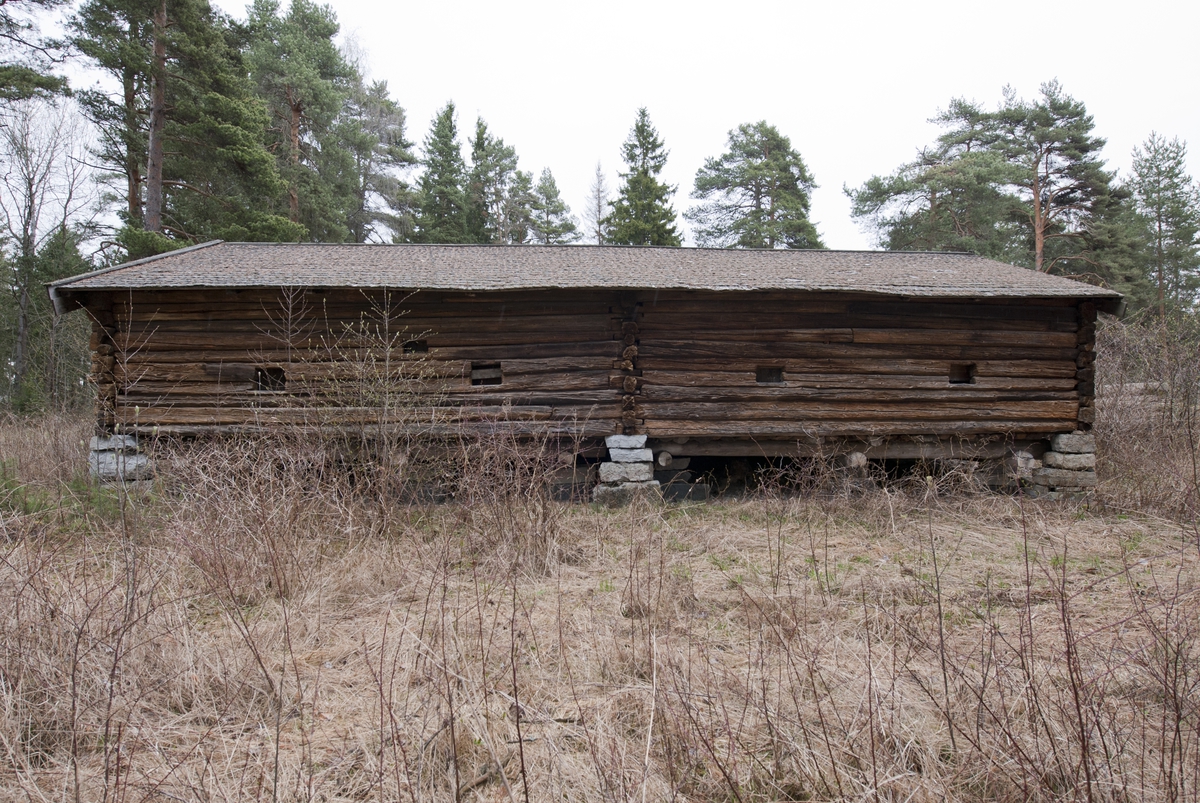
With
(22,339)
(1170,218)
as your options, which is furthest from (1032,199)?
(22,339)

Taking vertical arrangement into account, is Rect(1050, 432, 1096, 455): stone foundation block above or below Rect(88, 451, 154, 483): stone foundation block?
above

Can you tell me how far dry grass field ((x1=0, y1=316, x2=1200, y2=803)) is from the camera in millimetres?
2340

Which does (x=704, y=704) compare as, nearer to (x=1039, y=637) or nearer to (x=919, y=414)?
(x=1039, y=637)

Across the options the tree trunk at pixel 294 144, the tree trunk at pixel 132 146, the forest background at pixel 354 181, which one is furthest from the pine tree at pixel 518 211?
the tree trunk at pixel 132 146

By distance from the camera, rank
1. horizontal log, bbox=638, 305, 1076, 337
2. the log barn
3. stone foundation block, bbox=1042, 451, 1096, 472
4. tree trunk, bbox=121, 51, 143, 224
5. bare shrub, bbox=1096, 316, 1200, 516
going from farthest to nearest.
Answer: tree trunk, bbox=121, 51, 143, 224 < stone foundation block, bbox=1042, 451, 1096, 472 < horizontal log, bbox=638, 305, 1076, 337 < the log barn < bare shrub, bbox=1096, 316, 1200, 516

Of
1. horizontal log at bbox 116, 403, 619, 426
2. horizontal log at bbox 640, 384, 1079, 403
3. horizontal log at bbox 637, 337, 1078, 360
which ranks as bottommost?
horizontal log at bbox 116, 403, 619, 426

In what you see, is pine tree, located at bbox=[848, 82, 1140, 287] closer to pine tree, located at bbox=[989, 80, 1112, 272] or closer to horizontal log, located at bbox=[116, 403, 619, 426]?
pine tree, located at bbox=[989, 80, 1112, 272]

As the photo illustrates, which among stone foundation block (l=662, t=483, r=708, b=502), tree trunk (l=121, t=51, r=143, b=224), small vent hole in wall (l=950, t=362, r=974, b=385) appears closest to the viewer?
stone foundation block (l=662, t=483, r=708, b=502)

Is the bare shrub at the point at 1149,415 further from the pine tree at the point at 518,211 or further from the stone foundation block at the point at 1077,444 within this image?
the pine tree at the point at 518,211

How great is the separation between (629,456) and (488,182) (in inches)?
921

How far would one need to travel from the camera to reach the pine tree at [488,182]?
27.4 meters

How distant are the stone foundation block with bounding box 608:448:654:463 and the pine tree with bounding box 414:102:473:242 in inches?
751

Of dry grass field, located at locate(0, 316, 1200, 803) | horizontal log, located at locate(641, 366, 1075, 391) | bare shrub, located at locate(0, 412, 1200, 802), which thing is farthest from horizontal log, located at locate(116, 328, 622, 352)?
bare shrub, located at locate(0, 412, 1200, 802)

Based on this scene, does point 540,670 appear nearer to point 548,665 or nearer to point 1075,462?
point 548,665
